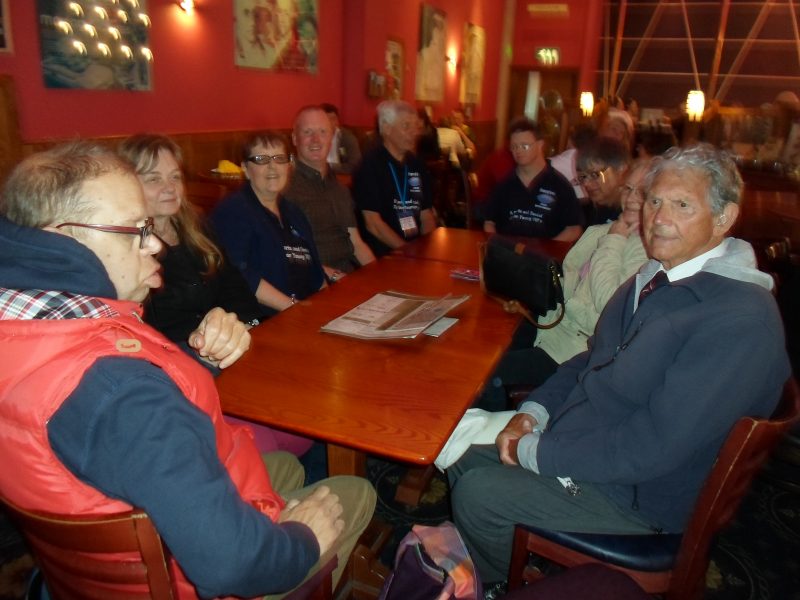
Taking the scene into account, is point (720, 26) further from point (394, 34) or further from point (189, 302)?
point (189, 302)

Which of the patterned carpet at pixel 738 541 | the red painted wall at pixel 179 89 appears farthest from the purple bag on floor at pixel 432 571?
the red painted wall at pixel 179 89

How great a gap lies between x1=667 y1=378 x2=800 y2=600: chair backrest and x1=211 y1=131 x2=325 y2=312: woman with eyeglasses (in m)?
1.59

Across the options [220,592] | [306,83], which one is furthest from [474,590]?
[306,83]

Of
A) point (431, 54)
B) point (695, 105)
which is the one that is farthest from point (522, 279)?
point (695, 105)

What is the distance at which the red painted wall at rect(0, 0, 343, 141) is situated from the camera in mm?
3359

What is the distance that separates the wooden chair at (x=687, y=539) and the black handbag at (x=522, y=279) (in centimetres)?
79

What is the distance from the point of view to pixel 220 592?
31.9 inches

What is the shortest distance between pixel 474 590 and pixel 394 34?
7323mm

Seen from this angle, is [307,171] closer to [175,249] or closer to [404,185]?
[404,185]

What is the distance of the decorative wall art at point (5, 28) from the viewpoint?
3.07 meters

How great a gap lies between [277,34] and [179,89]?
4.58ft

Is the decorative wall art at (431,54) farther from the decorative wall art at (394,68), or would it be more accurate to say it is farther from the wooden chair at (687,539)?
the wooden chair at (687,539)

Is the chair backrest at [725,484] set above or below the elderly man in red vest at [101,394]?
below

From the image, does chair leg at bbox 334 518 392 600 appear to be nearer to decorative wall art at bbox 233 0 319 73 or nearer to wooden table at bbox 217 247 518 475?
wooden table at bbox 217 247 518 475
